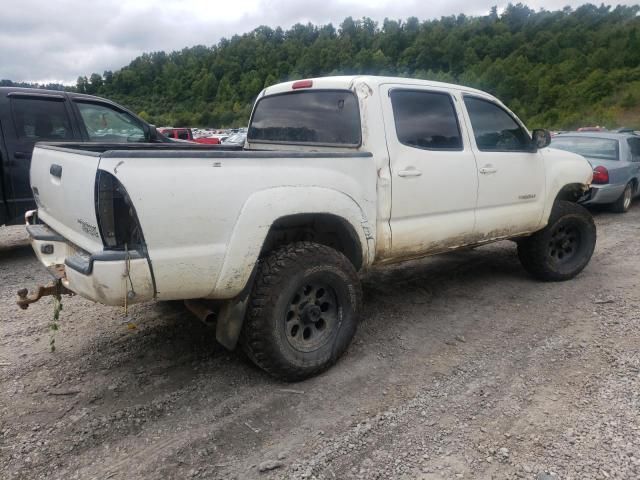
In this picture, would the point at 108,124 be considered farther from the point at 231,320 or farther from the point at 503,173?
the point at 503,173

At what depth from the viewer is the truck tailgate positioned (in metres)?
2.65

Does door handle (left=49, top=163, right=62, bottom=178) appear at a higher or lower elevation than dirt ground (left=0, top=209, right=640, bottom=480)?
higher

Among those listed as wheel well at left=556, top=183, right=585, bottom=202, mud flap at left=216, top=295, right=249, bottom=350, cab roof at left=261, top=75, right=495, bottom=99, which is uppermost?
cab roof at left=261, top=75, right=495, bottom=99

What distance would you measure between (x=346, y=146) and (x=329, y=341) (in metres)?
1.38

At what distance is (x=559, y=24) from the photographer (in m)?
65.9

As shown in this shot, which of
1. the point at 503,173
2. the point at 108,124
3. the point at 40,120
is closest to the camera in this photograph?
the point at 503,173

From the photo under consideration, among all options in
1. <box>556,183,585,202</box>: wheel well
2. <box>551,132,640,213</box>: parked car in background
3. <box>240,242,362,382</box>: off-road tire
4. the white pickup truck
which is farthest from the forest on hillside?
<box>240,242,362,382</box>: off-road tire

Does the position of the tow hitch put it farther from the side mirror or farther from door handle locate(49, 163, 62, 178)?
the side mirror

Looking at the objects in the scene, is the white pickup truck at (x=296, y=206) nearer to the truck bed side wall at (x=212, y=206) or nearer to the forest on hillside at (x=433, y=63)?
the truck bed side wall at (x=212, y=206)

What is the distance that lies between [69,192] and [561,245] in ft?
15.2

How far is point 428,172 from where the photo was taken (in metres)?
3.84

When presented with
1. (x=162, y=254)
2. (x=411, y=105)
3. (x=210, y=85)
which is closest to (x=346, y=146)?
(x=411, y=105)

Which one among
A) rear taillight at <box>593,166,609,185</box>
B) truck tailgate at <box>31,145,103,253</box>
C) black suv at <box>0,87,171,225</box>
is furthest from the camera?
rear taillight at <box>593,166,609,185</box>

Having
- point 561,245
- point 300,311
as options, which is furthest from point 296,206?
point 561,245
